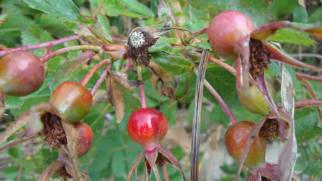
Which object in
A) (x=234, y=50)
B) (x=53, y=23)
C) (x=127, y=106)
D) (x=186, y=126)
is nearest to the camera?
(x=234, y=50)

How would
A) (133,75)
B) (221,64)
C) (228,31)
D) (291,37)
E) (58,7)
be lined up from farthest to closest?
(133,75), (58,7), (221,64), (291,37), (228,31)

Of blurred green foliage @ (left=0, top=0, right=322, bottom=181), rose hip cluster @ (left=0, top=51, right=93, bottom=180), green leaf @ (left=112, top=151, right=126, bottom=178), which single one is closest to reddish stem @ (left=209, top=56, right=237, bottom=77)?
blurred green foliage @ (left=0, top=0, right=322, bottom=181)

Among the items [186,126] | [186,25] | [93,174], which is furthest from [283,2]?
[186,126]

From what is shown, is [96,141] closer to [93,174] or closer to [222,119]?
[93,174]

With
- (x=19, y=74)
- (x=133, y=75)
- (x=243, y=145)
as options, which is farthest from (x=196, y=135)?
(x=133, y=75)

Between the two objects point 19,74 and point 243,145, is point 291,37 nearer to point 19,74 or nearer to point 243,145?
point 243,145

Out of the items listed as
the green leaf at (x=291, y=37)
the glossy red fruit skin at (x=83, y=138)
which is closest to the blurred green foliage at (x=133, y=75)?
the green leaf at (x=291, y=37)
